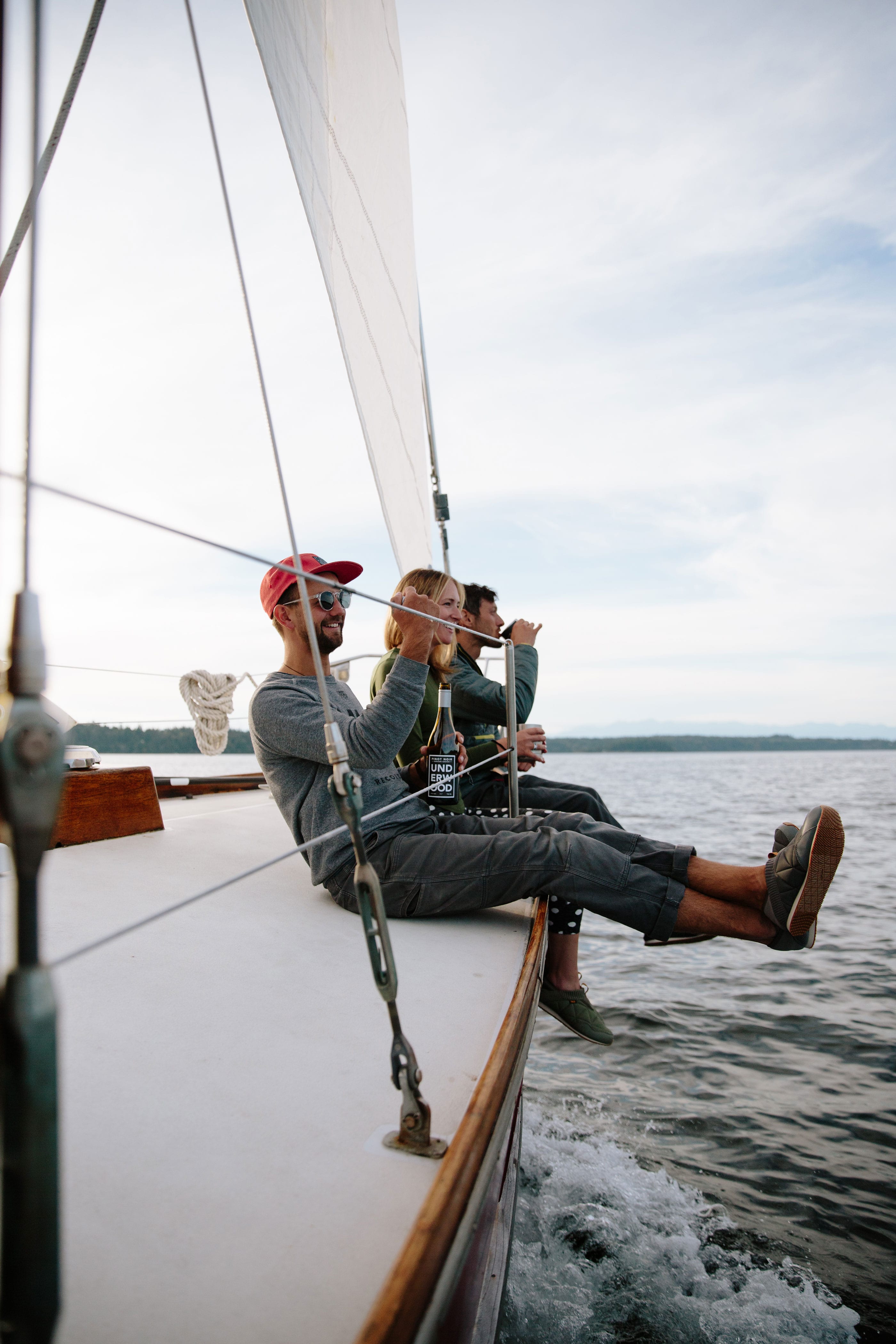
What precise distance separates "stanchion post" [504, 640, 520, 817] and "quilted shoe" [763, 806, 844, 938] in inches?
41.7

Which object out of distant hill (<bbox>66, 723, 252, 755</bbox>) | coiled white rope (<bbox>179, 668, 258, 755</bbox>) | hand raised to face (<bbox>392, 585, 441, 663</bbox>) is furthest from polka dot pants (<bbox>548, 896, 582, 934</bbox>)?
coiled white rope (<bbox>179, 668, 258, 755</bbox>)

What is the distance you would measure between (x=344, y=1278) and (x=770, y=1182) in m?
2.78

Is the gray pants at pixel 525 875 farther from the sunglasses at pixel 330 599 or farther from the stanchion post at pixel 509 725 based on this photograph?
the stanchion post at pixel 509 725

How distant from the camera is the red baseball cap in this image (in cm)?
208

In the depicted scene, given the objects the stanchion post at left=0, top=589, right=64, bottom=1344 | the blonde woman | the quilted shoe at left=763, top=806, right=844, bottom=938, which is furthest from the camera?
the blonde woman

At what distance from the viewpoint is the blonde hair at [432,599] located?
8.75 feet

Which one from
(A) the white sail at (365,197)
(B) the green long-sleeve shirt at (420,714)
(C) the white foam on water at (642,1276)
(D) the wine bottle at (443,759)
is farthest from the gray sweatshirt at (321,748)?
(A) the white sail at (365,197)

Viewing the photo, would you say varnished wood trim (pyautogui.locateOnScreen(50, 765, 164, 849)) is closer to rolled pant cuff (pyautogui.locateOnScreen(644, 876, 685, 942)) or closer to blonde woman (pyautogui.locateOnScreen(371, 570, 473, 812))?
blonde woman (pyautogui.locateOnScreen(371, 570, 473, 812))

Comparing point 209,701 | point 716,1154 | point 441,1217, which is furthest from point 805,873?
point 209,701

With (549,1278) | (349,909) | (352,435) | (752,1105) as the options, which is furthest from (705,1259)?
(352,435)

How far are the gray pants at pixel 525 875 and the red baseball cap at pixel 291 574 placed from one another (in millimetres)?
732

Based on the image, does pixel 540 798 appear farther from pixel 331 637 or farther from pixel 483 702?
pixel 331 637

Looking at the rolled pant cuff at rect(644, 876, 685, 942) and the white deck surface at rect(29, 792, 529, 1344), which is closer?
the white deck surface at rect(29, 792, 529, 1344)

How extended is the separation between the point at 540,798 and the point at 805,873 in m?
1.55
